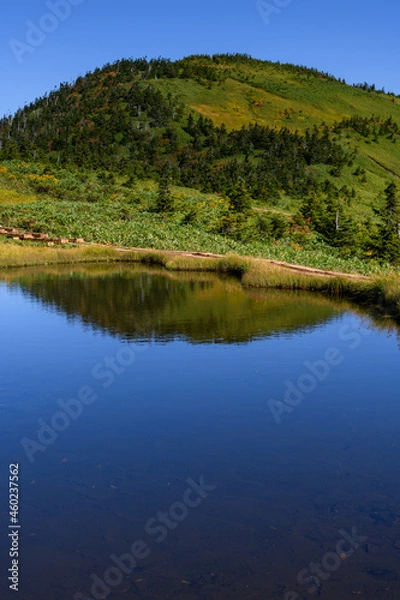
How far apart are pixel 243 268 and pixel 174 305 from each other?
35.6 feet

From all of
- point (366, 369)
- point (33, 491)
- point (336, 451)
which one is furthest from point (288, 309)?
point (33, 491)

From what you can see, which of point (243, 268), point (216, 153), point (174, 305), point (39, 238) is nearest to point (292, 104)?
point (216, 153)

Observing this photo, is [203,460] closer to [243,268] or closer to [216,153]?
[243,268]

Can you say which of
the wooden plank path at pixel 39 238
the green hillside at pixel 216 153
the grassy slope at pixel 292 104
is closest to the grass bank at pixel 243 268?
the wooden plank path at pixel 39 238

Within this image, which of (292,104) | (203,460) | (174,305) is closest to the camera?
(203,460)

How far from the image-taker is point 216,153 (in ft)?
404

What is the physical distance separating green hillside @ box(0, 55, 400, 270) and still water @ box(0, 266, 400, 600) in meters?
33.3

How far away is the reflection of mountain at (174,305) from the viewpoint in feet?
77.5

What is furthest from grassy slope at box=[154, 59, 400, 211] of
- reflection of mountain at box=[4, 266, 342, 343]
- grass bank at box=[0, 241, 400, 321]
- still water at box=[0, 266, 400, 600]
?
still water at box=[0, 266, 400, 600]

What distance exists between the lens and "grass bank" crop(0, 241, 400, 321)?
28.6 metres

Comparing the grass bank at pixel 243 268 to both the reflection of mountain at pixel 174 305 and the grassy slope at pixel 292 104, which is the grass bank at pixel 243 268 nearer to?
the reflection of mountain at pixel 174 305

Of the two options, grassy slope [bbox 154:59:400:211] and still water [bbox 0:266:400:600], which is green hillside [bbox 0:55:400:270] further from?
still water [bbox 0:266:400:600]

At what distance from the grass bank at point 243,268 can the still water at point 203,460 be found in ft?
17.0

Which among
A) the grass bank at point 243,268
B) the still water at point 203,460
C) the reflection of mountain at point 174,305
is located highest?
the grass bank at point 243,268
